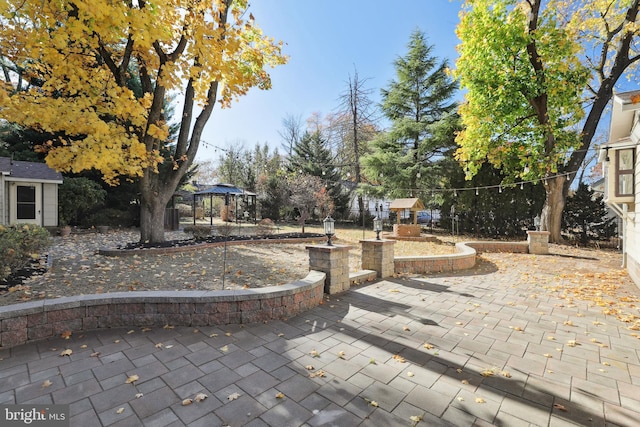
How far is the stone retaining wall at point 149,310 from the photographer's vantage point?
302 centimetres

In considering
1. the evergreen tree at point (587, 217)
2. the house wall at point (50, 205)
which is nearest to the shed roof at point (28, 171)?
the house wall at point (50, 205)

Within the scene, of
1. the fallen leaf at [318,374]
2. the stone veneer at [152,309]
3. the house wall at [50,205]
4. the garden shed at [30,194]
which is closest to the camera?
the fallen leaf at [318,374]

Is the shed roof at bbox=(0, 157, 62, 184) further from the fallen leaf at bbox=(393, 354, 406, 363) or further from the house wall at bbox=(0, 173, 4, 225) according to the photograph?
the fallen leaf at bbox=(393, 354, 406, 363)

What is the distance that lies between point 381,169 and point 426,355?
1419 cm

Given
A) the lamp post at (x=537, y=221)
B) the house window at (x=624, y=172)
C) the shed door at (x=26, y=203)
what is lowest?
the lamp post at (x=537, y=221)

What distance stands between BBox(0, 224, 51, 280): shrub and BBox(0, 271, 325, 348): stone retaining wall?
6.86 ft

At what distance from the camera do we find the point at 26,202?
36.7 feet

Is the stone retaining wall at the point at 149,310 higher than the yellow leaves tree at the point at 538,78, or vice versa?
the yellow leaves tree at the point at 538,78

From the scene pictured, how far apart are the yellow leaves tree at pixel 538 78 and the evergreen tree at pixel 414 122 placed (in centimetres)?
435

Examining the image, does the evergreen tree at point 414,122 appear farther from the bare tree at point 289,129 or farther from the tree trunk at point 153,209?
the bare tree at point 289,129

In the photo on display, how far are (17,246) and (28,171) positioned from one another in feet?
30.3

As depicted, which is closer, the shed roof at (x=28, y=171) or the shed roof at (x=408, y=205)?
the shed roof at (x=28, y=171)

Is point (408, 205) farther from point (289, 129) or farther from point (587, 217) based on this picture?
point (289, 129)

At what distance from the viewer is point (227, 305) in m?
3.46
